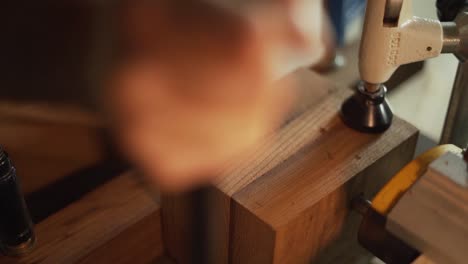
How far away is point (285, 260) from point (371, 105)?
24 centimetres

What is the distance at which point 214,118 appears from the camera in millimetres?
924

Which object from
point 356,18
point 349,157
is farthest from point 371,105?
point 356,18

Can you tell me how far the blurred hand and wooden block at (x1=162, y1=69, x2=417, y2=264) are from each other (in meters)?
0.04

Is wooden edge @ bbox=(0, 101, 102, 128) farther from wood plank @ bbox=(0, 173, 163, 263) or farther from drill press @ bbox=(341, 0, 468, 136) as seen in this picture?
drill press @ bbox=(341, 0, 468, 136)

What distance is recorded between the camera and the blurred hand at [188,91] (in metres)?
0.89

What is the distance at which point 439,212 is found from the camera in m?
0.63

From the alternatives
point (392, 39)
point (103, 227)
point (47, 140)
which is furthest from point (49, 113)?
point (392, 39)

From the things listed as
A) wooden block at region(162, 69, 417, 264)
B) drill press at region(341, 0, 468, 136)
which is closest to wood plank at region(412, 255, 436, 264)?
wooden block at region(162, 69, 417, 264)

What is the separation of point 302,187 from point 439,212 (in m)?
0.19

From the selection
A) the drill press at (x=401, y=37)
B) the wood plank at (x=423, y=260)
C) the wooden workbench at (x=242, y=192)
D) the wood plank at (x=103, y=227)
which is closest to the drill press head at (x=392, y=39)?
the drill press at (x=401, y=37)

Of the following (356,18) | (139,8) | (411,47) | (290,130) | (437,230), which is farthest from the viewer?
(356,18)

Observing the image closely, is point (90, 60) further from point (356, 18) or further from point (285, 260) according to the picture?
point (356, 18)

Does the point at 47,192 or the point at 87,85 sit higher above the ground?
the point at 87,85

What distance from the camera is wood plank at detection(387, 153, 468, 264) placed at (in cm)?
62
